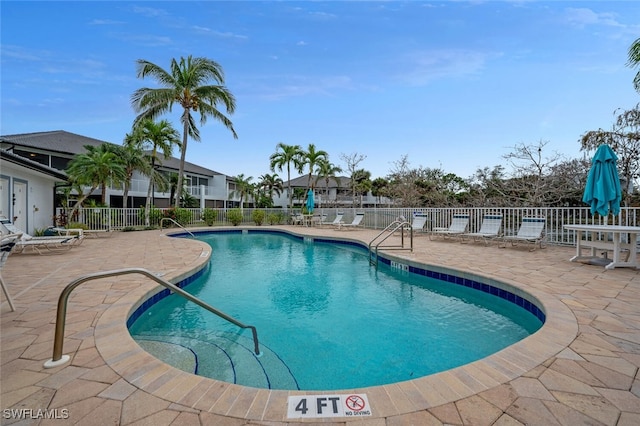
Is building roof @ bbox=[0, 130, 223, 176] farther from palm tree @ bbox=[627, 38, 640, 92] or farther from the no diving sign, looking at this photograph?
palm tree @ bbox=[627, 38, 640, 92]

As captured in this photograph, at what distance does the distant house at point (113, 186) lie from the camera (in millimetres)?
17750

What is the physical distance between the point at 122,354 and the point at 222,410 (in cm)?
123

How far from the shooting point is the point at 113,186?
15156 mm

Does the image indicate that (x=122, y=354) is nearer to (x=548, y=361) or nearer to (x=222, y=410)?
(x=222, y=410)

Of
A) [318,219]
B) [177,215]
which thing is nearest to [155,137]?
[177,215]

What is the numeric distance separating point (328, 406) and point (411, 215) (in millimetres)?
11744

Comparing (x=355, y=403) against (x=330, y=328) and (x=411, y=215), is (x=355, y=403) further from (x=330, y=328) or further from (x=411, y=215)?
(x=411, y=215)

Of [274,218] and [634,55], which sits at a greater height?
[634,55]

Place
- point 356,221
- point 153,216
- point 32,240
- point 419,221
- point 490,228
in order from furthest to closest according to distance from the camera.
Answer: point 153,216 → point 356,221 → point 419,221 → point 490,228 → point 32,240

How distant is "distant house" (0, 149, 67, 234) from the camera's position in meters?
9.23

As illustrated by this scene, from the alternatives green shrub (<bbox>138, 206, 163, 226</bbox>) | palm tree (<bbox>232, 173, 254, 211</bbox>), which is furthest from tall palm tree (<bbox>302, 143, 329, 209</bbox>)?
green shrub (<bbox>138, 206, 163, 226</bbox>)

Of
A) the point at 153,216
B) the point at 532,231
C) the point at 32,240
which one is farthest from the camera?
the point at 153,216

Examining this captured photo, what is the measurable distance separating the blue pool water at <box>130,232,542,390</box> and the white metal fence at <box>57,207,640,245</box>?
5.22m

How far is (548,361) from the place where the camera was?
2289mm
